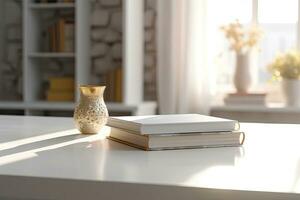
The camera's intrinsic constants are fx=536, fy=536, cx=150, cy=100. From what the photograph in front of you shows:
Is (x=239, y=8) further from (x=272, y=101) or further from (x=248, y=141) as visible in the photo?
(x=248, y=141)

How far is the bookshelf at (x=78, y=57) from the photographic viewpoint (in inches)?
140

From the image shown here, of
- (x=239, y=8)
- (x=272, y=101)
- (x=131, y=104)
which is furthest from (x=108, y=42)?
(x=272, y=101)

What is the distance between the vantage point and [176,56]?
379 cm

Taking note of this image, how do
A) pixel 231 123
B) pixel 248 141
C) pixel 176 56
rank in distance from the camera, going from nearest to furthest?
pixel 231 123, pixel 248 141, pixel 176 56

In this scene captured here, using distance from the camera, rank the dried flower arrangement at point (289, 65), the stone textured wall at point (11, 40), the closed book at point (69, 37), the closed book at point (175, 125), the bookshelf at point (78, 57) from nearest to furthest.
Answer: the closed book at point (175, 125) → the bookshelf at point (78, 57) → the dried flower arrangement at point (289, 65) → the closed book at point (69, 37) → the stone textured wall at point (11, 40)

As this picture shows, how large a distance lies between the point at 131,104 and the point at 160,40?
564 millimetres

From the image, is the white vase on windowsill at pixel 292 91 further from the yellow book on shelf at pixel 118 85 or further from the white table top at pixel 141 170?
the white table top at pixel 141 170

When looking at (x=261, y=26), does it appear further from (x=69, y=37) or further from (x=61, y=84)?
(x=61, y=84)

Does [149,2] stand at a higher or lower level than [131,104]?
higher

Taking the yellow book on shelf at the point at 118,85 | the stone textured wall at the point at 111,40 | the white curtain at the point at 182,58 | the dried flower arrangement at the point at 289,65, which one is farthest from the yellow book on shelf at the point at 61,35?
the dried flower arrangement at the point at 289,65

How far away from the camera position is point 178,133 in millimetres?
1304

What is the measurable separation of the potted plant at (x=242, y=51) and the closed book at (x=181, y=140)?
2.39m

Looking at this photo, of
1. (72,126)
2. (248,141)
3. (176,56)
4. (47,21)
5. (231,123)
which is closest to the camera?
(231,123)

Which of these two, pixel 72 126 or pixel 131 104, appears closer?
pixel 72 126
